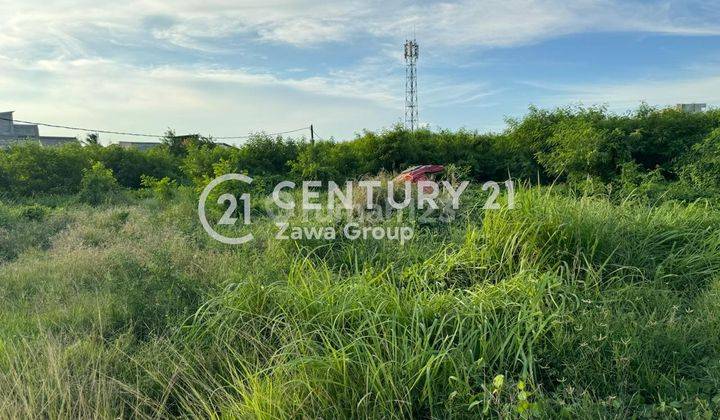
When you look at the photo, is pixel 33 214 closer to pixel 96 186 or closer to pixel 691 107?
pixel 96 186

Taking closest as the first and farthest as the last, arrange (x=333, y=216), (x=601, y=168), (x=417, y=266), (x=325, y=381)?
(x=325, y=381), (x=417, y=266), (x=333, y=216), (x=601, y=168)

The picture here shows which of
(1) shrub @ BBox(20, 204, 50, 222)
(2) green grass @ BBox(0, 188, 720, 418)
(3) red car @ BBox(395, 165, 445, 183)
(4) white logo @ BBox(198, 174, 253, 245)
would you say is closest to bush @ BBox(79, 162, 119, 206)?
(1) shrub @ BBox(20, 204, 50, 222)

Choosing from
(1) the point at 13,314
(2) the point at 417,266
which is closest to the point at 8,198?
(1) the point at 13,314

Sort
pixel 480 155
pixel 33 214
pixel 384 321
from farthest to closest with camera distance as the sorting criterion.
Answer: pixel 480 155 → pixel 33 214 → pixel 384 321

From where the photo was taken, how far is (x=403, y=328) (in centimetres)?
226

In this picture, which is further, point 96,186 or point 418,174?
point 96,186

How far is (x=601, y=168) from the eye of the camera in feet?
29.1

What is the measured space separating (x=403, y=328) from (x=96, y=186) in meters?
10.0

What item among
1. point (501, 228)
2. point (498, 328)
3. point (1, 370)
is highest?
point (501, 228)

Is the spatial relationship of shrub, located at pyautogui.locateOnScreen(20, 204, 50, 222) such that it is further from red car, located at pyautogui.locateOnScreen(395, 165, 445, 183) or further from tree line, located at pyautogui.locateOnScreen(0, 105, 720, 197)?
red car, located at pyautogui.locateOnScreen(395, 165, 445, 183)

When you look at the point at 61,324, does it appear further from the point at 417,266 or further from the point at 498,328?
the point at 498,328

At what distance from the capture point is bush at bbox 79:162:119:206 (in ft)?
32.0

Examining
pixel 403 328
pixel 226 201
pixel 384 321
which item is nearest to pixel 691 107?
pixel 226 201

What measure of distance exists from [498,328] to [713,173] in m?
7.59
